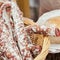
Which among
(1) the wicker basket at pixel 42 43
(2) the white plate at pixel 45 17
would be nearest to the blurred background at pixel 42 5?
(2) the white plate at pixel 45 17

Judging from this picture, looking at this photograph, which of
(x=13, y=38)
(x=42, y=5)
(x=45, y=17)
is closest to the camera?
(x=13, y=38)

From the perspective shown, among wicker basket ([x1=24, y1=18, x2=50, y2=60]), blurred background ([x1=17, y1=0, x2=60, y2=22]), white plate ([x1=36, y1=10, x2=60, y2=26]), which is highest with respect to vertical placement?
blurred background ([x1=17, y1=0, x2=60, y2=22])

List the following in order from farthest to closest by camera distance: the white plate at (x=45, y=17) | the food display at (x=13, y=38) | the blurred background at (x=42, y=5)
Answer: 1. the blurred background at (x=42, y=5)
2. the white plate at (x=45, y=17)
3. the food display at (x=13, y=38)

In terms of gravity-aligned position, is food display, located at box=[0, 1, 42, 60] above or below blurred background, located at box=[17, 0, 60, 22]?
below

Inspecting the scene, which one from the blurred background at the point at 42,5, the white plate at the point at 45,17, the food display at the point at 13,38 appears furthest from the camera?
the blurred background at the point at 42,5

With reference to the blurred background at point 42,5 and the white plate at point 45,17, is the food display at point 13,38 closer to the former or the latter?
the white plate at point 45,17

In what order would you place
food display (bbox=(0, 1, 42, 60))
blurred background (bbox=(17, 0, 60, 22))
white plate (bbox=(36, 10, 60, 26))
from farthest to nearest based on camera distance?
blurred background (bbox=(17, 0, 60, 22))
white plate (bbox=(36, 10, 60, 26))
food display (bbox=(0, 1, 42, 60))

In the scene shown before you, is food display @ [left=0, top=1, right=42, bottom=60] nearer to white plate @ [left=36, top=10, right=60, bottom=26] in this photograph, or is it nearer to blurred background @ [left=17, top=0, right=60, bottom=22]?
white plate @ [left=36, top=10, right=60, bottom=26]

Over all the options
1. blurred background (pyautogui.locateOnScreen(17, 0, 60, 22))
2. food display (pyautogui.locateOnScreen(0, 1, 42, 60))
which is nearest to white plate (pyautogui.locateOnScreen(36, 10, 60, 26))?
blurred background (pyautogui.locateOnScreen(17, 0, 60, 22))

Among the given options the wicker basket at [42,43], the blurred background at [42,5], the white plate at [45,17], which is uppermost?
the blurred background at [42,5]

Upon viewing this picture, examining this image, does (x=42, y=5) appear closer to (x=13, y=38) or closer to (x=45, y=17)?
(x=45, y=17)

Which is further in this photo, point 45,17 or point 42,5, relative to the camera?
point 42,5

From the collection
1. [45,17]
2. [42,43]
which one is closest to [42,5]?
[45,17]

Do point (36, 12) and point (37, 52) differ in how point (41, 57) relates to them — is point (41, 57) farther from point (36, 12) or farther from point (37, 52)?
point (36, 12)
